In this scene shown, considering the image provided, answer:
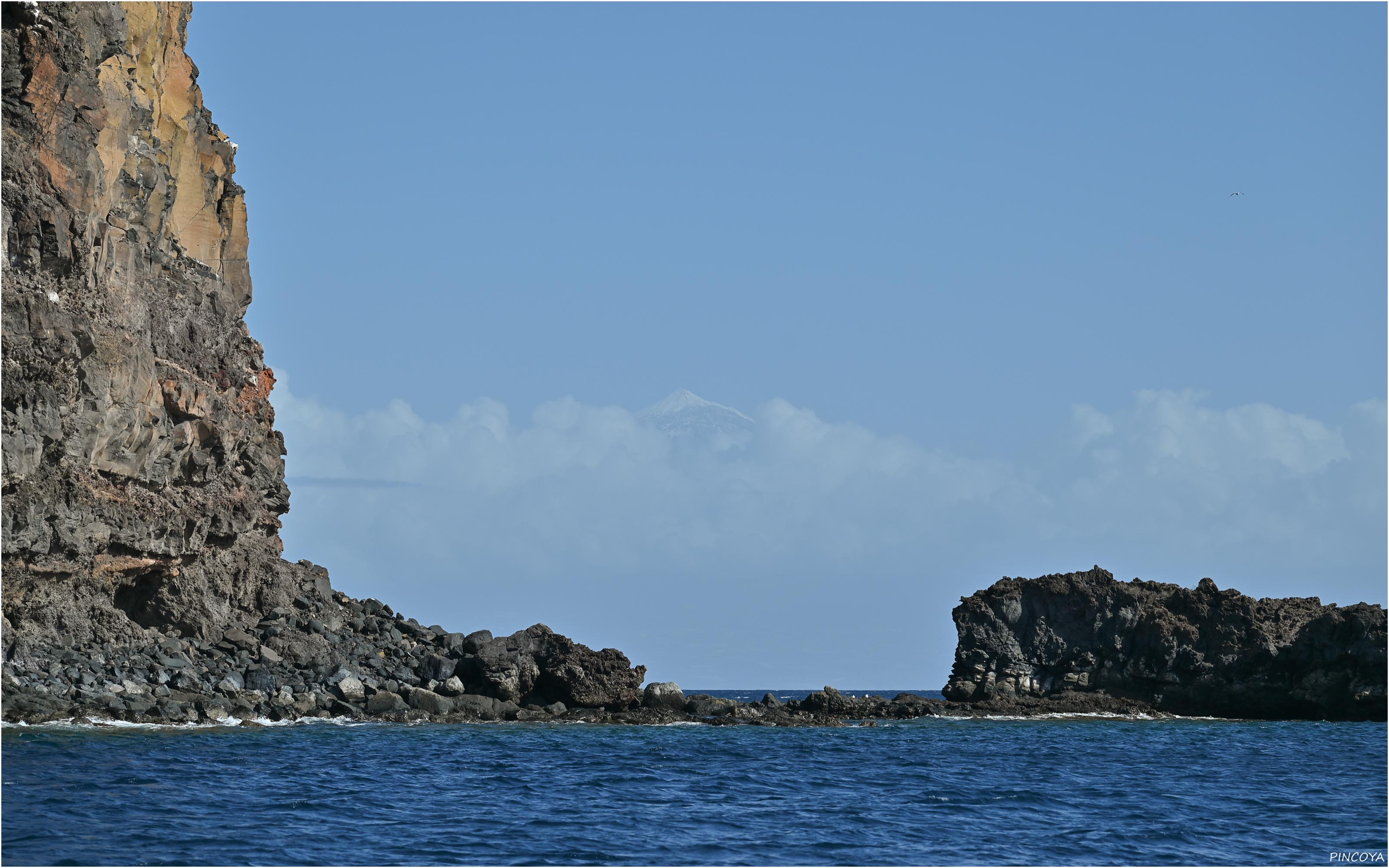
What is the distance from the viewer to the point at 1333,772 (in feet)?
129

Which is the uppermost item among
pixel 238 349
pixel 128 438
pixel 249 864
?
pixel 238 349

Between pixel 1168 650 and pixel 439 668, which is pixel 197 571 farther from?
pixel 1168 650

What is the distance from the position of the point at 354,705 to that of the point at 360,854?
26.1m

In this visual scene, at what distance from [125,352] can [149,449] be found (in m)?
3.66

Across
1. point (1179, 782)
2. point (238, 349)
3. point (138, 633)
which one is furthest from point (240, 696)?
point (1179, 782)

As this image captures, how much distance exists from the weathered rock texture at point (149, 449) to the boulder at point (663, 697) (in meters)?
1.16

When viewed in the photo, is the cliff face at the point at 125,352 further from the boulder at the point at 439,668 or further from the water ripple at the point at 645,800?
the water ripple at the point at 645,800

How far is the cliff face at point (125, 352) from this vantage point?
128ft

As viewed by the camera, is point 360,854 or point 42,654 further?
point 42,654

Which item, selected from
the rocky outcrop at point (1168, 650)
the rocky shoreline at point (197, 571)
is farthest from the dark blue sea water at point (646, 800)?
the rocky outcrop at point (1168, 650)

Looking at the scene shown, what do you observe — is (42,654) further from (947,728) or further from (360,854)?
(947,728)

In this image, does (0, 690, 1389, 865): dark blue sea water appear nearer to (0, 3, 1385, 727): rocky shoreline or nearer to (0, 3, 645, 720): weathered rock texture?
(0, 3, 1385, 727): rocky shoreline

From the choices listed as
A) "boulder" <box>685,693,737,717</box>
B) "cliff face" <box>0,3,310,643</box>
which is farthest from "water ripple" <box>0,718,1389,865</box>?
"boulder" <box>685,693,737,717</box>

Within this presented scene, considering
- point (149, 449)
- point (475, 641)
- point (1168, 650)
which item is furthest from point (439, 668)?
point (1168, 650)
